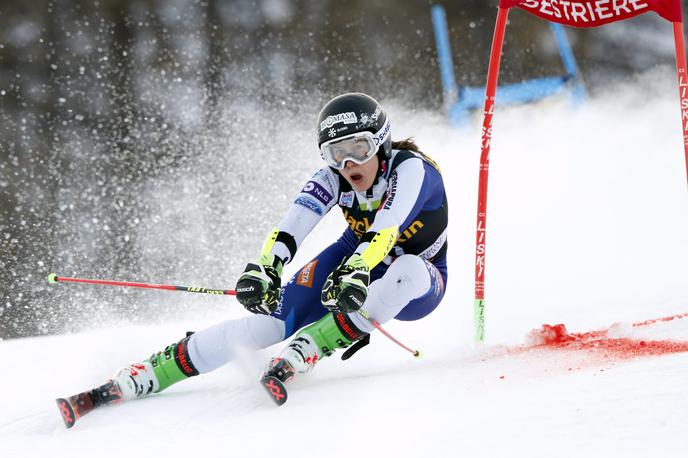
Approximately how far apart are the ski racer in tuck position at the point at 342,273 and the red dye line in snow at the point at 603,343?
1.69 feet

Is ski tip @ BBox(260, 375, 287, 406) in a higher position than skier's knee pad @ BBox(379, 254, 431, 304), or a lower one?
lower

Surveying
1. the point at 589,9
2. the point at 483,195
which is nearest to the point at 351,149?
the point at 483,195

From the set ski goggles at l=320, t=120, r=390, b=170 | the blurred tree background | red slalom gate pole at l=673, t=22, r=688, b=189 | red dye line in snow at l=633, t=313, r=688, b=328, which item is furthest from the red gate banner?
the blurred tree background

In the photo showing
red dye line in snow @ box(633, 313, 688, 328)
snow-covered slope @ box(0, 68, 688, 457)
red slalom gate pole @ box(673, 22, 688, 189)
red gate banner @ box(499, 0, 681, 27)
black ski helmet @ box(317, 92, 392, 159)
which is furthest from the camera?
red gate banner @ box(499, 0, 681, 27)

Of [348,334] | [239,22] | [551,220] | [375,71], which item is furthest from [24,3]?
[348,334]

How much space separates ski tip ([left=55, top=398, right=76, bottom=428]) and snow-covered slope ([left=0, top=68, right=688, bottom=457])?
48mm

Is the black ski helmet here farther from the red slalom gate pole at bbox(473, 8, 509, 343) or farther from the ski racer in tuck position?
the red slalom gate pole at bbox(473, 8, 509, 343)

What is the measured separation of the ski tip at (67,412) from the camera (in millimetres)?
2486

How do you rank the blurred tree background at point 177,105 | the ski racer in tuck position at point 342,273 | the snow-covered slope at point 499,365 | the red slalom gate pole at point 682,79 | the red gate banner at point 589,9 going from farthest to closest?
1. the blurred tree background at point 177,105
2. the red gate banner at point 589,9
3. the red slalom gate pole at point 682,79
4. the ski racer in tuck position at point 342,273
5. the snow-covered slope at point 499,365

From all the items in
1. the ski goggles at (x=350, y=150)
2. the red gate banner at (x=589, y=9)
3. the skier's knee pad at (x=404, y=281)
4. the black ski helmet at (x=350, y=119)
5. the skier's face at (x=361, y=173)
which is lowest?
the skier's knee pad at (x=404, y=281)

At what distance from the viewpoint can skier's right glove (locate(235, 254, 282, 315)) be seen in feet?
8.74

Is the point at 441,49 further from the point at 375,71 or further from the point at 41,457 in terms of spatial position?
the point at 41,457

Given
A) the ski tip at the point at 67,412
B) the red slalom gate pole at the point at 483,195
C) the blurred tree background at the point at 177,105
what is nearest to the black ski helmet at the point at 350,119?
the red slalom gate pole at the point at 483,195

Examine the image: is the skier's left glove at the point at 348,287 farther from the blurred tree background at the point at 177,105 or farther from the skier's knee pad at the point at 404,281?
the blurred tree background at the point at 177,105
